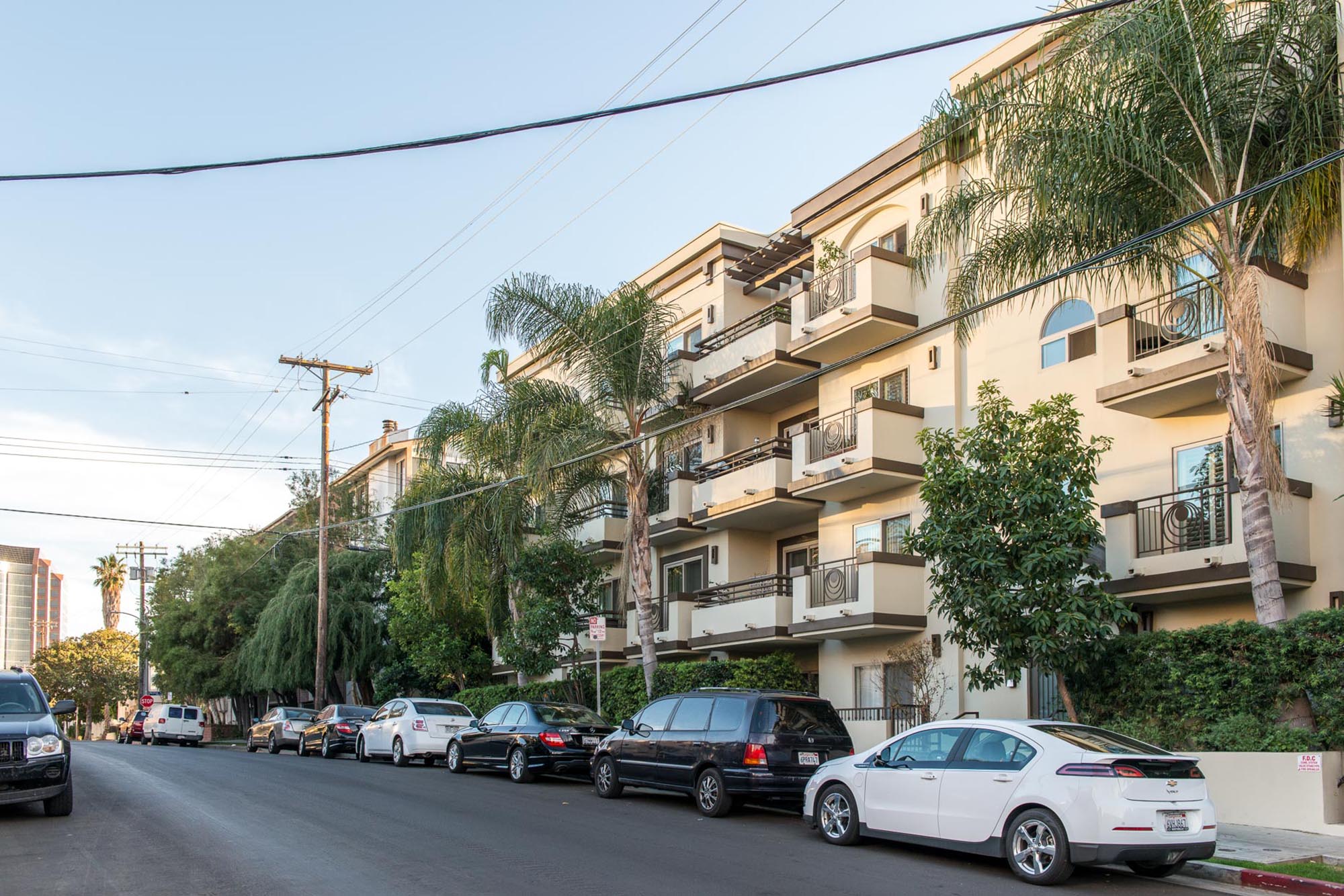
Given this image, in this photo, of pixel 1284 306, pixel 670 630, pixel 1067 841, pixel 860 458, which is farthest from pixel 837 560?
pixel 1067 841

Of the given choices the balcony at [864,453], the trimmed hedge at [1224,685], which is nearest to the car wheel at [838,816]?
the trimmed hedge at [1224,685]

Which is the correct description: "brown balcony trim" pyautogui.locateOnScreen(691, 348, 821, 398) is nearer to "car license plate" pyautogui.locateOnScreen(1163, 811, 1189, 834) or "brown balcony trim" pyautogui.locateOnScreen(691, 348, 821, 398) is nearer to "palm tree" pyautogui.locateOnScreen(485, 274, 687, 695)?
"palm tree" pyautogui.locateOnScreen(485, 274, 687, 695)

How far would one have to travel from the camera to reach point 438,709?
26531 millimetres

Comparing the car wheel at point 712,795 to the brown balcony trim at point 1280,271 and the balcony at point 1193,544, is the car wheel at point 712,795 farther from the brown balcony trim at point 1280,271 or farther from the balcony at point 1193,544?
the brown balcony trim at point 1280,271

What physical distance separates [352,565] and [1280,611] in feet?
115

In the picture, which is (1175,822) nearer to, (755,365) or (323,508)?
(755,365)

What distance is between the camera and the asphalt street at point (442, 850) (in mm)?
10227

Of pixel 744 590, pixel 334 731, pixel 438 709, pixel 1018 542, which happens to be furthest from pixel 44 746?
pixel 334 731

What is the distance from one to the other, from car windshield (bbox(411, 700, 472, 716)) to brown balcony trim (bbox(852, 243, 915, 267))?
12.7 metres

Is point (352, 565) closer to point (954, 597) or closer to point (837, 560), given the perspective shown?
point (837, 560)

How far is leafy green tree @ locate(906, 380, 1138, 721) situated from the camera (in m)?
15.8

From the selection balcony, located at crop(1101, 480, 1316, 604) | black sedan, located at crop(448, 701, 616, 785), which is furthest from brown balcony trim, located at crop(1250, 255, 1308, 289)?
black sedan, located at crop(448, 701, 616, 785)

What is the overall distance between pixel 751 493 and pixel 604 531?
7.54 metres

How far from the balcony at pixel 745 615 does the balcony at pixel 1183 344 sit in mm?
8998
